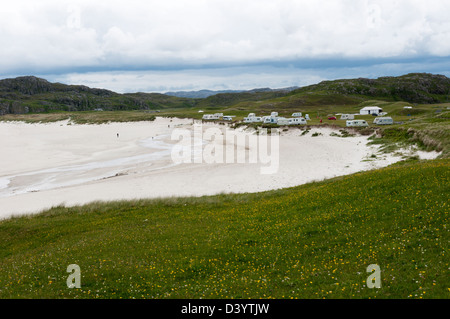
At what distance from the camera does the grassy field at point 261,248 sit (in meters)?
11.0

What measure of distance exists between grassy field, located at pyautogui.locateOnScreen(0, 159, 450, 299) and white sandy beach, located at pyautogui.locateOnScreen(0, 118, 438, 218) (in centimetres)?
1173

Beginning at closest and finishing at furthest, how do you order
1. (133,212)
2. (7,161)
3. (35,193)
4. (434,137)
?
1. (133,212)
2. (35,193)
3. (434,137)
4. (7,161)

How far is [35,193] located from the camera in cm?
3756

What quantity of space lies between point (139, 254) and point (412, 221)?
13817 mm

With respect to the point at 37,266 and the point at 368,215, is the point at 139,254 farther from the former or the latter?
the point at 368,215

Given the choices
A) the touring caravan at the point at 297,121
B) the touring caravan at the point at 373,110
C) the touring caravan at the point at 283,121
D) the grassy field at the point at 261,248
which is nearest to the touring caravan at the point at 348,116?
the touring caravan at the point at 297,121

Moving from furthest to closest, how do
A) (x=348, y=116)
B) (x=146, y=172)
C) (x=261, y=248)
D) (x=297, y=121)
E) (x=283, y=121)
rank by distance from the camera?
1. (x=348, y=116)
2. (x=283, y=121)
3. (x=297, y=121)
4. (x=146, y=172)
5. (x=261, y=248)

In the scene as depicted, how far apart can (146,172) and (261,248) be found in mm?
35715

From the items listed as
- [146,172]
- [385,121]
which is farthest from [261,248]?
[385,121]

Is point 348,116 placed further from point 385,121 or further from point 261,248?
point 261,248

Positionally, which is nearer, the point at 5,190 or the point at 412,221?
the point at 412,221

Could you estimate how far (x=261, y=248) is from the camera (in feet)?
49.5

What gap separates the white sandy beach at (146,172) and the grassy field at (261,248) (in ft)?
38.5
